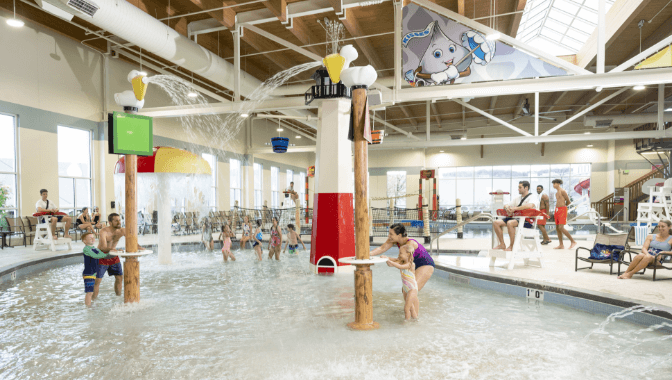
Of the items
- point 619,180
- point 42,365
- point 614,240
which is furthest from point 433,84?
point 619,180

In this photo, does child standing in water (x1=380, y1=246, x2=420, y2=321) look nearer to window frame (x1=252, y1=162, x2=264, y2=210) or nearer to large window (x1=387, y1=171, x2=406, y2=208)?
window frame (x1=252, y1=162, x2=264, y2=210)

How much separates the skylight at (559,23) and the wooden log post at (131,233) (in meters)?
10.8

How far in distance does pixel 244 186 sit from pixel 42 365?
56.1 ft

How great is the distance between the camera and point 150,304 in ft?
17.1

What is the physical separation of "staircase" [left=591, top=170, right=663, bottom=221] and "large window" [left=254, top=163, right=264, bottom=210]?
1707cm

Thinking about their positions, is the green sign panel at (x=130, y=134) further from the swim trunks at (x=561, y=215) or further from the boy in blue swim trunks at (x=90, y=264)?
the swim trunks at (x=561, y=215)

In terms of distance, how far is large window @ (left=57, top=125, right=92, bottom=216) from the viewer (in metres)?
11.7

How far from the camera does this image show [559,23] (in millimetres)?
13117

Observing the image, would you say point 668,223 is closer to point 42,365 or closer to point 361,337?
point 361,337

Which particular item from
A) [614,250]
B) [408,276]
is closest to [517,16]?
[614,250]

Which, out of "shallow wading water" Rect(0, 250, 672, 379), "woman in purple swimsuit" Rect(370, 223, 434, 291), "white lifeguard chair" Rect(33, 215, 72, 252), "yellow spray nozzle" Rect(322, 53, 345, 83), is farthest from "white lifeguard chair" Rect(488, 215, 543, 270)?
"white lifeguard chair" Rect(33, 215, 72, 252)

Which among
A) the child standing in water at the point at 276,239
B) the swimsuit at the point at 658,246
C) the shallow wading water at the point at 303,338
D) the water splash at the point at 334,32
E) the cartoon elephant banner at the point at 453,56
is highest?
the water splash at the point at 334,32

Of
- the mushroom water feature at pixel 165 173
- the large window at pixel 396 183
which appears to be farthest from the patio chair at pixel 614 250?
the large window at pixel 396 183

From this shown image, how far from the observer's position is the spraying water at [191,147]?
7.90 meters
